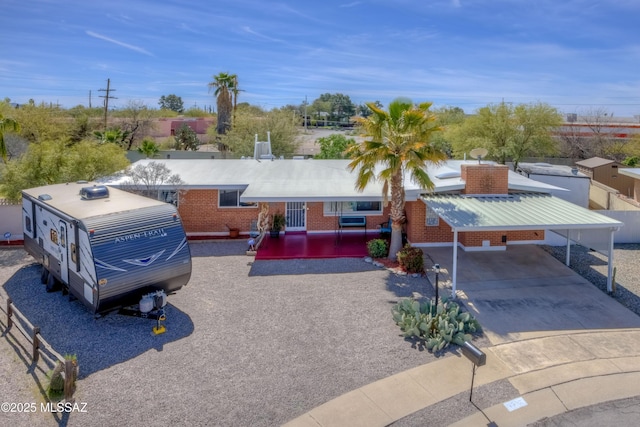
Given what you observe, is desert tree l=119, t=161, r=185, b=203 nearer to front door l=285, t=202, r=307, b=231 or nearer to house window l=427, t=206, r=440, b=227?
front door l=285, t=202, r=307, b=231

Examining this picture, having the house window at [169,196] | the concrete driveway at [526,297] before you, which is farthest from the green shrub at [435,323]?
the house window at [169,196]

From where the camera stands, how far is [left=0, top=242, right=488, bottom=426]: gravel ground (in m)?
7.62

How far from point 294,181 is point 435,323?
31.0 ft

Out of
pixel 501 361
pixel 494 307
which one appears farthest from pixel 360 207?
pixel 501 361

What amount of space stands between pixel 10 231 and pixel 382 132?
15.9m

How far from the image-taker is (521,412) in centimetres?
A: 752

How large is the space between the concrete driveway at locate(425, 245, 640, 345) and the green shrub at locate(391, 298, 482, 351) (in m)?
0.68

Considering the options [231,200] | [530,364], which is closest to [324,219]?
[231,200]

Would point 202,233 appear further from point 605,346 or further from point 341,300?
point 605,346

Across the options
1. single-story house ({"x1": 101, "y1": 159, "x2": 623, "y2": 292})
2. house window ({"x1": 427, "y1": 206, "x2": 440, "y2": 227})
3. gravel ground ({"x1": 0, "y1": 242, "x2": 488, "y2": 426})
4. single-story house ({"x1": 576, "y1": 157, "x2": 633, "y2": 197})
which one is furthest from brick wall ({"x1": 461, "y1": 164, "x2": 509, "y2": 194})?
single-story house ({"x1": 576, "y1": 157, "x2": 633, "y2": 197})

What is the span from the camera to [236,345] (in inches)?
380

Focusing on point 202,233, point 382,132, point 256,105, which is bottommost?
point 202,233

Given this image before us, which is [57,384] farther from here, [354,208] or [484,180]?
[484,180]

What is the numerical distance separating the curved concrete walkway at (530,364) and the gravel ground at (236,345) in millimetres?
486
